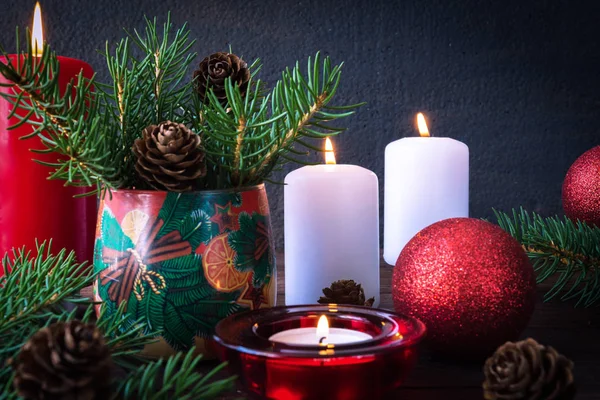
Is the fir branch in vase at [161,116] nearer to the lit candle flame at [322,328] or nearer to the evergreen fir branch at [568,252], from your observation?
the lit candle flame at [322,328]

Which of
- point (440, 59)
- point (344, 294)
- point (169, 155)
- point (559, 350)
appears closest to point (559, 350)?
point (559, 350)

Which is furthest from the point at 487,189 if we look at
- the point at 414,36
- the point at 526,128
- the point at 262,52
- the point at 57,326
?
the point at 57,326

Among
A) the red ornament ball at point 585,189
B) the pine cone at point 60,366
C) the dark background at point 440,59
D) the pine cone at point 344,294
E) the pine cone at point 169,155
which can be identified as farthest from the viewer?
the dark background at point 440,59

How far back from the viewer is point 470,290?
0.35 metres

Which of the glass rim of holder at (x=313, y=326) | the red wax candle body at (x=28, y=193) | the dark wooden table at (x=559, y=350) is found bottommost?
the dark wooden table at (x=559, y=350)

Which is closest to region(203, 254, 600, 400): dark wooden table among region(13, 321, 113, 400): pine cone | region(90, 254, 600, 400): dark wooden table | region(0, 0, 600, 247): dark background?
region(90, 254, 600, 400): dark wooden table

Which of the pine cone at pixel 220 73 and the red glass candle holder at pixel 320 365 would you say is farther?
the pine cone at pixel 220 73

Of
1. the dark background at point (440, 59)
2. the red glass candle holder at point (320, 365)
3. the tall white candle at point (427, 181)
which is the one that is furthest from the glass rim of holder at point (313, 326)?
the dark background at point (440, 59)

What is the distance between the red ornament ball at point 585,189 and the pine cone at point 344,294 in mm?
230

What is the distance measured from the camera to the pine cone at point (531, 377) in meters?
0.25

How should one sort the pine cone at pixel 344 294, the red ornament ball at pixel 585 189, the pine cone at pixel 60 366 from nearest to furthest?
1. the pine cone at pixel 60 366
2. the pine cone at pixel 344 294
3. the red ornament ball at pixel 585 189

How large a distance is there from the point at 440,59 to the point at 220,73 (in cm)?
48

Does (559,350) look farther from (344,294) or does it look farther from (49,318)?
(49,318)

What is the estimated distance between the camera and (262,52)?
79 cm
